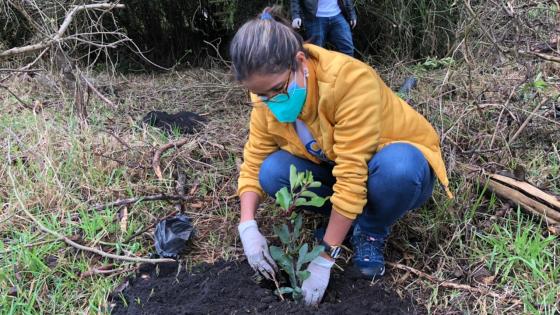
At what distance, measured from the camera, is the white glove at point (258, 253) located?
1713 mm

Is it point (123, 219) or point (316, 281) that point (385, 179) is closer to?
point (316, 281)

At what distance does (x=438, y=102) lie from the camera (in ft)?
9.21

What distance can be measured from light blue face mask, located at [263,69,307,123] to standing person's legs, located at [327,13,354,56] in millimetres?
2490

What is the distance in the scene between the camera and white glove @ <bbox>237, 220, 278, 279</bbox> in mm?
1713

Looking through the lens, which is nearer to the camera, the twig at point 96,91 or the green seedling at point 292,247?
the green seedling at point 292,247

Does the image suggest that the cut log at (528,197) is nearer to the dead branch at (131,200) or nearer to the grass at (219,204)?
the grass at (219,204)

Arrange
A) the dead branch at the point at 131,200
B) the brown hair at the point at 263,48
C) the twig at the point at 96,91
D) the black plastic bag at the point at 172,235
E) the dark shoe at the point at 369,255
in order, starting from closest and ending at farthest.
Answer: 1. the brown hair at the point at 263,48
2. the dark shoe at the point at 369,255
3. the black plastic bag at the point at 172,235
4. the dead branch at the point at 131,200
5. the twig at the point at 96,91

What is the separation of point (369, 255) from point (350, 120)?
0.53 m

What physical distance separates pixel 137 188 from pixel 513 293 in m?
1.58

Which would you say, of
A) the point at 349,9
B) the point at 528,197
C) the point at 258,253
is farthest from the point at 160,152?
the point at 349,9

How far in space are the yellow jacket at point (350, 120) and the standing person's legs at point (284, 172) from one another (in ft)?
0.57

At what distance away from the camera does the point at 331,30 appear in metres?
4.02

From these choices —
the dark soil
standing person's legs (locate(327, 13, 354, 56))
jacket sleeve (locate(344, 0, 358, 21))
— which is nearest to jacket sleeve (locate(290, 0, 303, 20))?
standing person's legs (locate(327, 13, 354, 56))

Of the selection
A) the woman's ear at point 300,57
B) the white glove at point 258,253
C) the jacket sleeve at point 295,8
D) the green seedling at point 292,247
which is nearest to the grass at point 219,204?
the white glove at point 258,253
